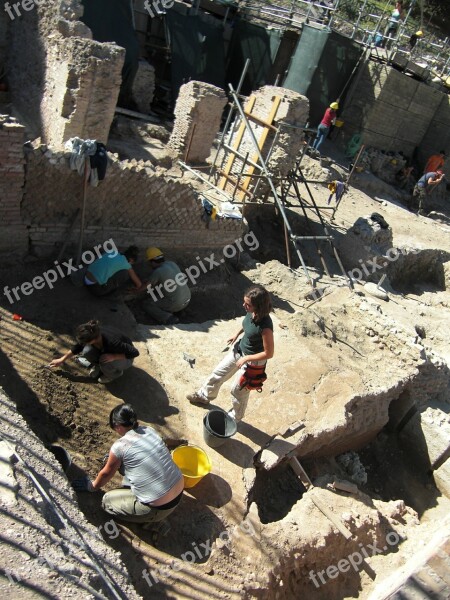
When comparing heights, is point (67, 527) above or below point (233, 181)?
above

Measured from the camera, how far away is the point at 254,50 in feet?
59.1

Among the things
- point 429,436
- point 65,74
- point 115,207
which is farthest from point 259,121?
point 429,436

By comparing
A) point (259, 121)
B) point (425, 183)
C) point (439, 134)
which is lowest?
point (425, 183)

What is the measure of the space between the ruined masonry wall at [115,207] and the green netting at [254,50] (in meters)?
11.7

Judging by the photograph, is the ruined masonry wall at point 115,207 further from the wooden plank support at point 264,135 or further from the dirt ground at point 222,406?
the wooden plank support at point 264,135

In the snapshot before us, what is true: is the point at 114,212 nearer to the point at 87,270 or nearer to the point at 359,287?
the point at 87,270

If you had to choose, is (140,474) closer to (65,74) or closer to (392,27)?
(65,74)

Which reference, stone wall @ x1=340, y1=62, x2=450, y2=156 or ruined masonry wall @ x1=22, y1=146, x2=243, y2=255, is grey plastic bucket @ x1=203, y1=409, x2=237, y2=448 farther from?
stone wall @ x1=340, y1=62, x2=450, y2=156

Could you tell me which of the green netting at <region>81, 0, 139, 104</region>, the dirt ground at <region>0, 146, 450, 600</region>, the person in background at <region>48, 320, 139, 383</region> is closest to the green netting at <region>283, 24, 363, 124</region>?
the green netting at <region>81, 0, 139, 104</region>

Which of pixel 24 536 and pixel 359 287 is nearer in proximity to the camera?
pixel 24 536

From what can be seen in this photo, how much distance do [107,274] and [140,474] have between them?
3.26m

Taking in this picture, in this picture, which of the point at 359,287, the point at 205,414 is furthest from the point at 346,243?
the point at 205,414

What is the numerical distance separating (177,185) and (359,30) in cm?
1452

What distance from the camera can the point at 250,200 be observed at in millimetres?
11266
